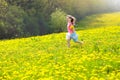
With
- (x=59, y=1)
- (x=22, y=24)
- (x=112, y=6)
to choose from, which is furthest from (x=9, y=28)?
(x=112, y=6)

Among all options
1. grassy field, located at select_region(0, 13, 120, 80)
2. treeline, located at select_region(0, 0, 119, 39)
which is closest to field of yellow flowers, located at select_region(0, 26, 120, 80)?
grassy field, located at select_region(0, 13, 120, 80)

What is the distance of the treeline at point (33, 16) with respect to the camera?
7253 centimetres

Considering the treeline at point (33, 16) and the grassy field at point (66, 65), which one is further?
the treeline at point (33, 16)

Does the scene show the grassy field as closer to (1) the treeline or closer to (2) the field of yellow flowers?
(2) the field of yellow flowers

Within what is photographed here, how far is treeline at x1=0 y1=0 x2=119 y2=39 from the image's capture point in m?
72.5

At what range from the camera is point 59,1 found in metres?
108

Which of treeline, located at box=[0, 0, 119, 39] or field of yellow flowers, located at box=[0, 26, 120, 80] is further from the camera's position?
treeline, located at box=[0, 0, 119, 39]

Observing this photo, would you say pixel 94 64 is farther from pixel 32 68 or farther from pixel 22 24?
pixel 22 24

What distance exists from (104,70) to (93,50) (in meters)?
6.32

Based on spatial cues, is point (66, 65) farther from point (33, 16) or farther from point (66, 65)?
point (33, 16)

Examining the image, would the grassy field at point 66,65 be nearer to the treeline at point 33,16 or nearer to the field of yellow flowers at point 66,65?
the field of yellow flowers at point 66,65

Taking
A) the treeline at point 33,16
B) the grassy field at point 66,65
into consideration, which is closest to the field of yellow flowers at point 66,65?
the grassy field at point 66,65

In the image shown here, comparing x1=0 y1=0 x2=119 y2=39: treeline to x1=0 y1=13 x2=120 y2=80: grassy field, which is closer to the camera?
x1=0 y1=13 x2=120 y2=80: grassy field

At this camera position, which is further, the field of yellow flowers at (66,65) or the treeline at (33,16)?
the treeline at (33,16)
